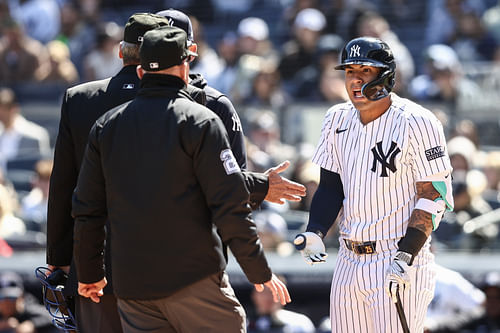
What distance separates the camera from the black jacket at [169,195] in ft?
12.2

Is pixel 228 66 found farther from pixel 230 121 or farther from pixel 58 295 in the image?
pixel 58 295

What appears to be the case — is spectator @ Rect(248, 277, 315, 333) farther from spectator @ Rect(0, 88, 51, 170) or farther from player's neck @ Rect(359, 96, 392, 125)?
spectator @ Rect(0, 88, 51, 170)

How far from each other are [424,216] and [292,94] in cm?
695

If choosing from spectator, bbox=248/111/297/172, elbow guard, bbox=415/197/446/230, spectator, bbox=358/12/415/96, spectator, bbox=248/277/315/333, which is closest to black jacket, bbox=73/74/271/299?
elbow guard, bbox=415/197/446/230

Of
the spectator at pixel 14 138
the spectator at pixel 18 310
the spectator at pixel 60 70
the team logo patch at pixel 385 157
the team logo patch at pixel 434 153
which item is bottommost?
the spectator at pixel 18 310

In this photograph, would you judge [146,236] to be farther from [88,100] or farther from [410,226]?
[410,226]

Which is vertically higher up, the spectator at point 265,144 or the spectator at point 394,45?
the spectator at point 394,45

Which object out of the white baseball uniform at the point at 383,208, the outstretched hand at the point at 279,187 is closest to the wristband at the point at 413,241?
the white baseball uniform at the point at 383,208

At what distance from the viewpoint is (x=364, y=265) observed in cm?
444

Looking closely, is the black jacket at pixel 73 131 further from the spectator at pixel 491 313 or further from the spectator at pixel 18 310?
the spectator at pixel 491 313

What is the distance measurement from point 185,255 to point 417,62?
29.3 ft

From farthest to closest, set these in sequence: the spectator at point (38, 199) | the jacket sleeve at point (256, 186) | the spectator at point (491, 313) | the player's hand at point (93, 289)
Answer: the spectator at point (38, 199)
the spectator at point (491, 313)
the jacket sleeve at point (256, 186)
the player's hand at point (93, 289)

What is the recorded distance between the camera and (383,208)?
4438 mm

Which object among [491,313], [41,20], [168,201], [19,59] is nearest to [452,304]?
[491,313]
